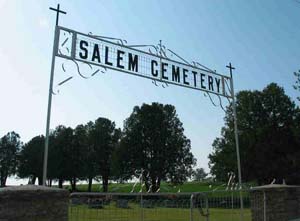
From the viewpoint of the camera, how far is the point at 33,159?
6706 centimetres

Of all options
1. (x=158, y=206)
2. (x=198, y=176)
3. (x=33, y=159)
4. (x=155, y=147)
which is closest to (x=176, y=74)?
(x=158, y=206)

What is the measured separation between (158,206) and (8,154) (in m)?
72.7

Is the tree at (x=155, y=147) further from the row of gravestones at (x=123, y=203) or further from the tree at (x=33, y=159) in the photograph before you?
the row of gravestones at (x=123, y=203)

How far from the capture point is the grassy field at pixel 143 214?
31.0ft

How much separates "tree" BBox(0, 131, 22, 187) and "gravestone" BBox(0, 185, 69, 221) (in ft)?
239

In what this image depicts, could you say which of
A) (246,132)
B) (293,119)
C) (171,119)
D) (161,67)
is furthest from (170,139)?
(161,67)

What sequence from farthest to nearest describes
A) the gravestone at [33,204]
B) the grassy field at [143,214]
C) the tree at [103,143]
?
the tree at [103,143] < the grassy field at [143,214] < the gravestone at [33,204]

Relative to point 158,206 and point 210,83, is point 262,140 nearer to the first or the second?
point 210,83

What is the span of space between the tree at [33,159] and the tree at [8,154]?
313 inches

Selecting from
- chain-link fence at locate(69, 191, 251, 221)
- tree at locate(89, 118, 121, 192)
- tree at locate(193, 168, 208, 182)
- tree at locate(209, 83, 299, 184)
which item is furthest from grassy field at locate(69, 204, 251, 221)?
tree at locate(89, 118, 121, 192)

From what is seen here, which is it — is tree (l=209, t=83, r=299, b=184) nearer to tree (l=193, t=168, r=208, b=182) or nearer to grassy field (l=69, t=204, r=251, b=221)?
tree (l=193, t=168, r=208, b=182)

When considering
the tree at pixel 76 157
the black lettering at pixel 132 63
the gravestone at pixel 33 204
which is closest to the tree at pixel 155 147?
the tree at pixel 76 157

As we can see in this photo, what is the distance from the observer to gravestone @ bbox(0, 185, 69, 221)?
255 inches

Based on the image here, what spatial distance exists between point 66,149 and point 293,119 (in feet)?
120
